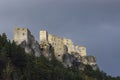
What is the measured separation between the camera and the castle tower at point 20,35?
497 ft

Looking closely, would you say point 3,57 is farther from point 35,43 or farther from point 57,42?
point 57,42

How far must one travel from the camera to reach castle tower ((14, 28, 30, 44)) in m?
151

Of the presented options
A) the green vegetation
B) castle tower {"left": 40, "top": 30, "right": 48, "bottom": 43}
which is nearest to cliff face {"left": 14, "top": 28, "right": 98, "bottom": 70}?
castle tower {"left": 40, "top": 30, "right": 48, "bottom": 43}

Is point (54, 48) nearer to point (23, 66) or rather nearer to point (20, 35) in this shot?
point (20, 35)

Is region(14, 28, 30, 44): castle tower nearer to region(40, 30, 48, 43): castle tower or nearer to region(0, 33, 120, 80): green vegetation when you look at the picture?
region(0, 33, 120, 80): green vegetation

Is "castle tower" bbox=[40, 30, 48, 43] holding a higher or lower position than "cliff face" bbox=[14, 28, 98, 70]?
higher

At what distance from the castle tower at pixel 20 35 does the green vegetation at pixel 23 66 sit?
19.2 feet

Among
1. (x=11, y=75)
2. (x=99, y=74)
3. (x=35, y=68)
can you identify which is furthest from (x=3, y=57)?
(x=99, y=74)

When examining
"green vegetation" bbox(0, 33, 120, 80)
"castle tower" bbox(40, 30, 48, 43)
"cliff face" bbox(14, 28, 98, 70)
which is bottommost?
"green vegetation" bbox(0, 33, 120, 80)

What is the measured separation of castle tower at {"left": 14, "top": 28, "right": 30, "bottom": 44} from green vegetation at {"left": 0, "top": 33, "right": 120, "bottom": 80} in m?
5.85

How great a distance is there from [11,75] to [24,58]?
10091mm

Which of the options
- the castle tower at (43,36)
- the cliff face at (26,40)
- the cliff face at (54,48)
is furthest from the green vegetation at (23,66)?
the castle tower at (43,36)

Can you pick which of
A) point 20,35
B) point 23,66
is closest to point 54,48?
point 20,35

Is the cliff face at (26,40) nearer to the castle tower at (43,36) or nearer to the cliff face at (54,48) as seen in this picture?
the cliff face at (54,48)
